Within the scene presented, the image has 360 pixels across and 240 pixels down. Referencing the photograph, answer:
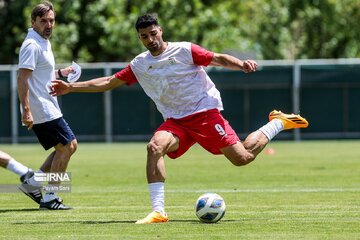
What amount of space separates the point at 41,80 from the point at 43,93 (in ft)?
0.51

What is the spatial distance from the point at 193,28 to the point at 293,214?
28225mm

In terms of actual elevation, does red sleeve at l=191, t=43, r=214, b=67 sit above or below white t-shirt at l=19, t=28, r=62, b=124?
above

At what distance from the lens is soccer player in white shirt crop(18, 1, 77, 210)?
11.9 metres

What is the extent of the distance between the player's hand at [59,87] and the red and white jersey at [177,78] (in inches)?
23.1

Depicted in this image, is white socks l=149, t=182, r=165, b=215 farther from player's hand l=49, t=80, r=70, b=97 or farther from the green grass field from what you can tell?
player's hand l=49, t=80, r=70, b=97

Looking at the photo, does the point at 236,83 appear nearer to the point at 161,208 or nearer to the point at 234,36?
the point at 234,36

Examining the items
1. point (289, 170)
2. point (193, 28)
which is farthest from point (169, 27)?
point (289, 170)

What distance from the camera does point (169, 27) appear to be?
126 ft

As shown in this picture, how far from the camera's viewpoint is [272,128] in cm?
1208

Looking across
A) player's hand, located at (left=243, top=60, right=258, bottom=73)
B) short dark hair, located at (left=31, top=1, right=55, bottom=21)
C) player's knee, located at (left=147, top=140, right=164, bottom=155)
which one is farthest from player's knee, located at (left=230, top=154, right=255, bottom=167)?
short dark hair, located at (left=31, top=1, right=55, bottom=21)

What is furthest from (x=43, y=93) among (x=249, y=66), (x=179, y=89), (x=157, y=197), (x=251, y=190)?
(x=251, y=190)

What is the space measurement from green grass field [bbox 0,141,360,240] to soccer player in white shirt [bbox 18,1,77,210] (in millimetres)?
608

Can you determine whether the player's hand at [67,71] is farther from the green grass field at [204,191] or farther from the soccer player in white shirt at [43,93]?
the green grass field at [204,191]

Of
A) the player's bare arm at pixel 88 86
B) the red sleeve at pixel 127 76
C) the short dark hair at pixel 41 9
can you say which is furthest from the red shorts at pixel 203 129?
the short dark hair at pixel 41 9
